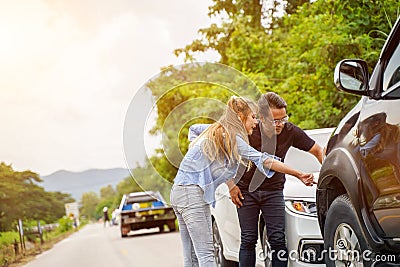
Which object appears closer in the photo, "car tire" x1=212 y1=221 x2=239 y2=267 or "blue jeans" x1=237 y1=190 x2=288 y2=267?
"blue jeans" x1=237 y1=190 x2=288 y2=267

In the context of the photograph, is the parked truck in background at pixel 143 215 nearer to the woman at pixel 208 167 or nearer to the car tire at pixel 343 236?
the woman at pixel 208 167

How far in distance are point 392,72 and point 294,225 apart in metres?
2.14

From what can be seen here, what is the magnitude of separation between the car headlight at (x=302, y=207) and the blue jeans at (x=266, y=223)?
0.29 ft

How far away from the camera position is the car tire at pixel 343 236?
4.78 m

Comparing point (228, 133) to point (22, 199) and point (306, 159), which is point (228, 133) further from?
point (22, 199)

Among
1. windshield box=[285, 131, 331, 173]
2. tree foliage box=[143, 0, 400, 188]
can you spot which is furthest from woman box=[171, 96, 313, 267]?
tree foliage box=[143, 0, 400, 188]

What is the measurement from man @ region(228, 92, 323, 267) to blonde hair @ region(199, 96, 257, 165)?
0.44 m

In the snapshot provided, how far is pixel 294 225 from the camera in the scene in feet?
20.7

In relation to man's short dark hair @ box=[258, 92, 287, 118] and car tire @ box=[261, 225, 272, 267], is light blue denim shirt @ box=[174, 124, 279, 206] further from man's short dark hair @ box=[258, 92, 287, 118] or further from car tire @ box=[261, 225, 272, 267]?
car tire @ box=[261, 225, 272, 267]

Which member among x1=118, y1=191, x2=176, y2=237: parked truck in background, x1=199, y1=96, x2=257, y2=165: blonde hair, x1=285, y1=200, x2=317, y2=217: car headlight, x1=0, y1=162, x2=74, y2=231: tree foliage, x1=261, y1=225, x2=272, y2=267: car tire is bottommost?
x1=261, y1=225, x2=272, y2=267: car tire

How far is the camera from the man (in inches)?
252

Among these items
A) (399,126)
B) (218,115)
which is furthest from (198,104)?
(399,126)

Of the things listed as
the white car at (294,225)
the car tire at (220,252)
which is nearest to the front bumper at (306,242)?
the white car at (294,225)

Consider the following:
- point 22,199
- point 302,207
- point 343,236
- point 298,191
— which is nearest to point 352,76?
point 343,236
